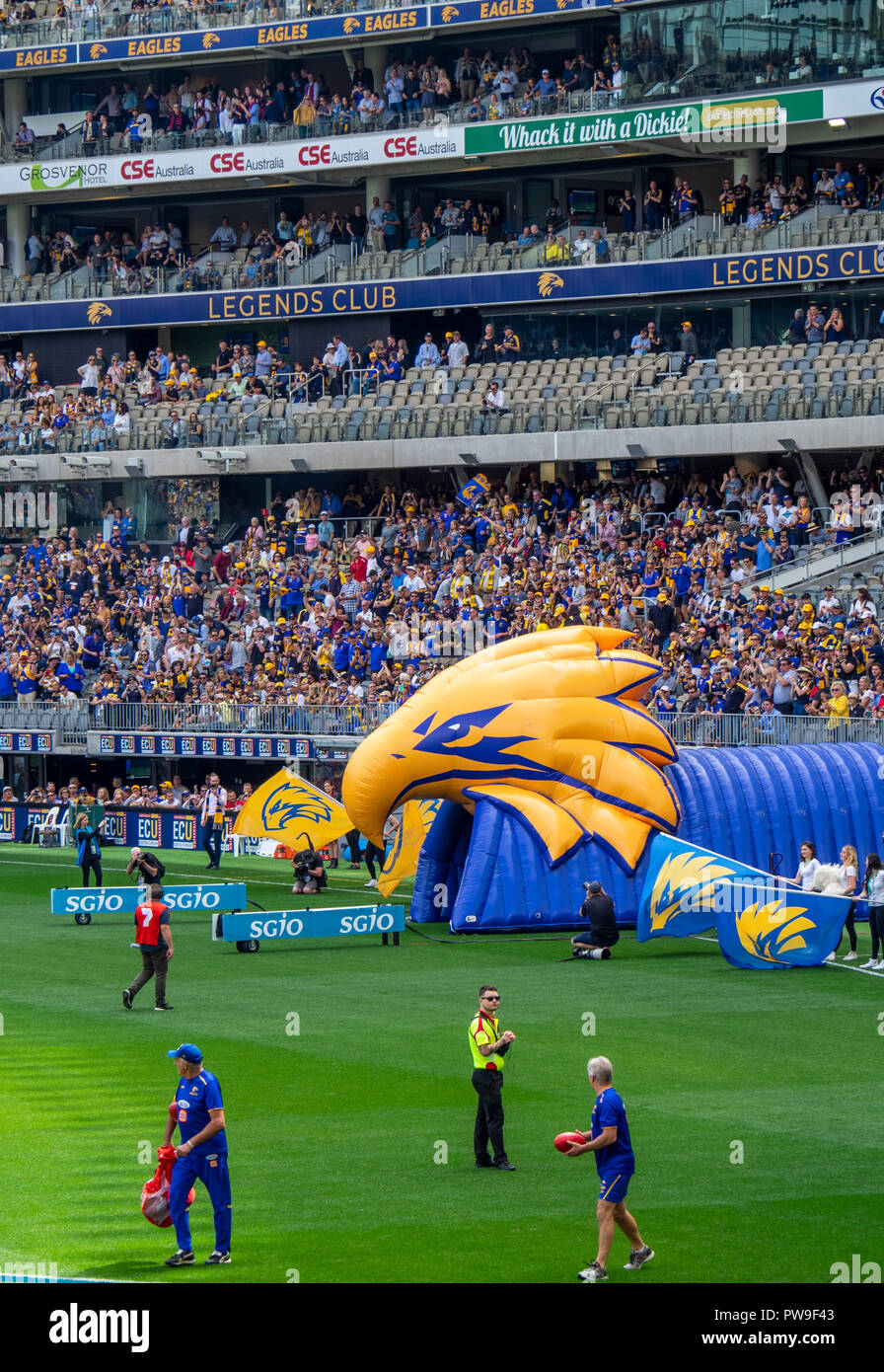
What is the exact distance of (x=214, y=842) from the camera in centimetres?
3938

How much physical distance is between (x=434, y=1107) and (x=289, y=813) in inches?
701

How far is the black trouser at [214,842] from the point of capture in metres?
39.3

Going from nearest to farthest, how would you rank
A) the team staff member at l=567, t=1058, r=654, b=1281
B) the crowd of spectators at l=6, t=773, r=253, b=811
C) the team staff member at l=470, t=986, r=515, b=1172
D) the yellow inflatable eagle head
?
the team staff member at l=567, t=1058, r=654, b=1281
the team staff member at l=470, t=986, r=515, b=1172
the yellow inflatable eagle head
the crowd of spectators at l=6, t=773, r=253, b=811

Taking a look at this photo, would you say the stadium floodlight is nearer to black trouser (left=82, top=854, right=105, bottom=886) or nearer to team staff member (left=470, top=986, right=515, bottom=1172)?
black trouser (left=82, top=854, right=105, bottom=886)

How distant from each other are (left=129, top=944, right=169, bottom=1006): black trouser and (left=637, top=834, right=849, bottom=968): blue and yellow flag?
6.85 meters

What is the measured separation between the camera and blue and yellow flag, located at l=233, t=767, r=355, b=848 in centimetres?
3638

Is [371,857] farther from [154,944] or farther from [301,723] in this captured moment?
[154,944]

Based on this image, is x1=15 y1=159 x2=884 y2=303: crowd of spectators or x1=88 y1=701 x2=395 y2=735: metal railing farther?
x1=15 y1=159 x2=884 y2=303: crowd of spectators

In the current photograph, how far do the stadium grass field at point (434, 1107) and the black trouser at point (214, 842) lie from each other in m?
9.17

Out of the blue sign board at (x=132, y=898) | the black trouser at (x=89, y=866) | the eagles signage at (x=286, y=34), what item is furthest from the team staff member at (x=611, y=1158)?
the eagles signage at (x=286, y=34)

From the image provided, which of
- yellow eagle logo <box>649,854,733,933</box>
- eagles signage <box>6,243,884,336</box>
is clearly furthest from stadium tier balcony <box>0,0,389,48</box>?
yellow eagle logo <box>649,854,733,933</box>

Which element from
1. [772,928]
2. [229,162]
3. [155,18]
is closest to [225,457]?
[229,162]

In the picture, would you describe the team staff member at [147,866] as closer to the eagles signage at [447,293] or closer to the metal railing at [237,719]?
the metal railing at [237,719]
